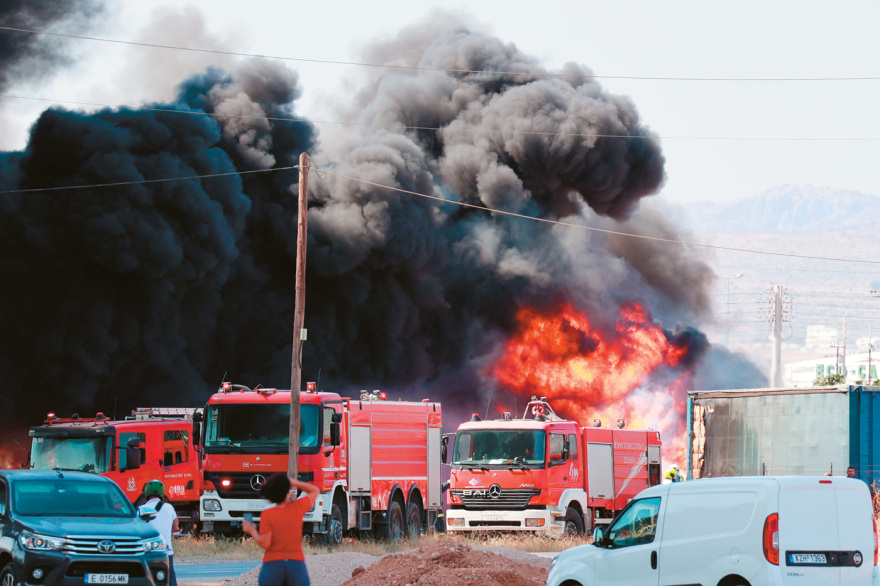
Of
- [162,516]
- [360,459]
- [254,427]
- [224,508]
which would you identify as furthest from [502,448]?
[162,516]

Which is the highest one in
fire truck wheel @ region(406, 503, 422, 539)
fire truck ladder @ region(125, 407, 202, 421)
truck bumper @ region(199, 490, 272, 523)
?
fire truck ladder @ region(125, 407, 202, 421)

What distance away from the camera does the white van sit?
9.95 metres

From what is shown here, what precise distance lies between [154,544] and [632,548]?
5008mm

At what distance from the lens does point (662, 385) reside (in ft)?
165

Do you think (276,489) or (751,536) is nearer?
(276,489)

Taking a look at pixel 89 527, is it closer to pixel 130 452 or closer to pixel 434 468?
pixel 130 452

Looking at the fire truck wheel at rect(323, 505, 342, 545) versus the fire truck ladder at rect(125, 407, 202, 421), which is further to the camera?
the fire truck ladder at rect(125, 407, 202, 421)

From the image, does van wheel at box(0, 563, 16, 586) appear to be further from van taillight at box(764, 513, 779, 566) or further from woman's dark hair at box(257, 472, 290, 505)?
van taillight at box(764, 513, 779, 566)

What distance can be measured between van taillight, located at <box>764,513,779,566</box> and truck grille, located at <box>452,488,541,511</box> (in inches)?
548

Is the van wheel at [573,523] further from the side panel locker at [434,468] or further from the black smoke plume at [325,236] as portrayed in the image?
the black smoke plume at [325,236]

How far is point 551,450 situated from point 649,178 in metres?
32.6

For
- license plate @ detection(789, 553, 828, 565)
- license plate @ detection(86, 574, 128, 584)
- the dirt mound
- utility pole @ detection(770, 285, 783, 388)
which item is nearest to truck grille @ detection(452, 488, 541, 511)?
the dirt mound

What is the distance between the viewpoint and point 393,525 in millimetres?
24391

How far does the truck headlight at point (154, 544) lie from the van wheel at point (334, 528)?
9.55m
